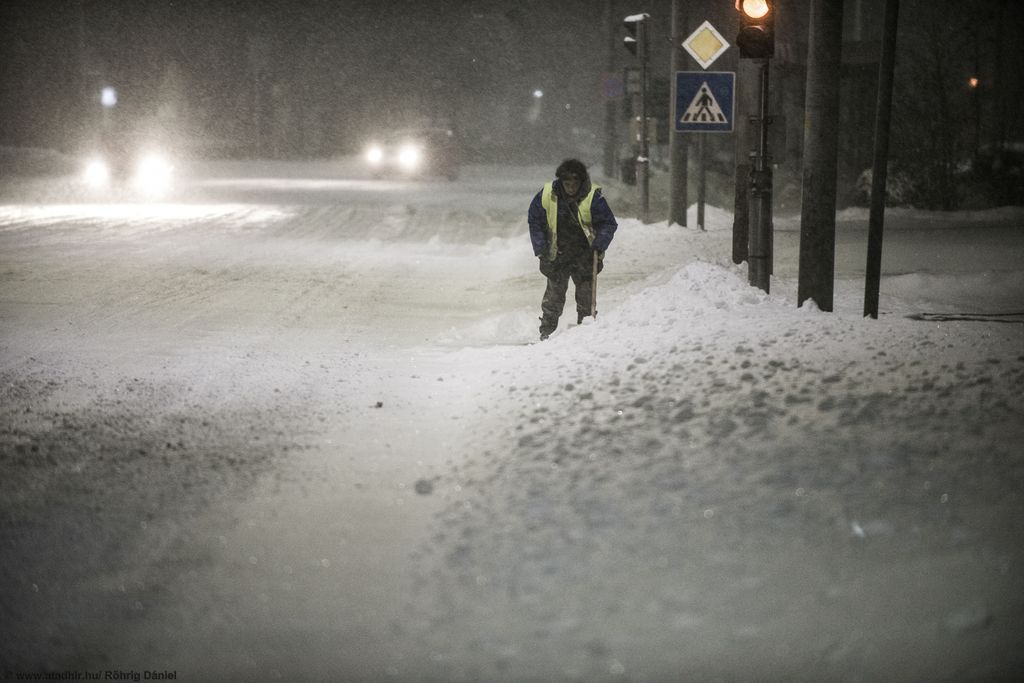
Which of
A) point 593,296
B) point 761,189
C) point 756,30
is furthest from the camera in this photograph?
point 593,296

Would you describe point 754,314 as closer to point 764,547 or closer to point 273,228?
point 764,547

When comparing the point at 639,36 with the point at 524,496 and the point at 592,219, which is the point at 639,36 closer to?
the point at 592,219

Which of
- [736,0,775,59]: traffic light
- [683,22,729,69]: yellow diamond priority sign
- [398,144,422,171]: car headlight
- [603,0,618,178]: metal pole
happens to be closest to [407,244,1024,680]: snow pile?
[736,0,775,59]: traffic light

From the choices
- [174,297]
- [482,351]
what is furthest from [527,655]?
[174,297]

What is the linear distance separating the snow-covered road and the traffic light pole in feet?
1.96

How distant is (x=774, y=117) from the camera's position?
1016cm

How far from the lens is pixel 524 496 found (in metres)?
5.40

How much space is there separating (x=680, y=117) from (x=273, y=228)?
31.9ft

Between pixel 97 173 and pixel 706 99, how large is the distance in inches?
1162

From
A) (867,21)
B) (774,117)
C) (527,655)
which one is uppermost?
(867,21)

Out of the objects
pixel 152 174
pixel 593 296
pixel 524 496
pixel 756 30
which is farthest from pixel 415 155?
pixel 524 496

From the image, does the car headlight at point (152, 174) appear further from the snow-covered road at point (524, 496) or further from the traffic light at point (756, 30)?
the traffic light at point (756, 30)

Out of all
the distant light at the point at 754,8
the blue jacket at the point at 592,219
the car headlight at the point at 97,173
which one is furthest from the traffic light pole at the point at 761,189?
the car headlight at the point at 97,173

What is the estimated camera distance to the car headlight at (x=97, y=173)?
3417 centimetres
